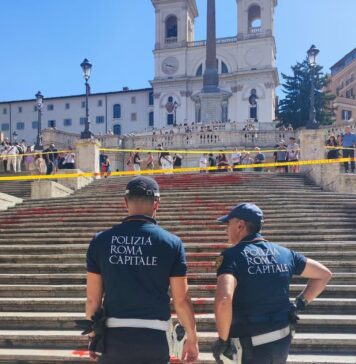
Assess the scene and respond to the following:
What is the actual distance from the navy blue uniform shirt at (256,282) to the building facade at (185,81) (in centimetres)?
6150

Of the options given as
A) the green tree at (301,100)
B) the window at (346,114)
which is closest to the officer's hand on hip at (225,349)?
the green tree at (301,100)

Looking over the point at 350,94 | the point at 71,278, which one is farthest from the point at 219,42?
the point at 71,278

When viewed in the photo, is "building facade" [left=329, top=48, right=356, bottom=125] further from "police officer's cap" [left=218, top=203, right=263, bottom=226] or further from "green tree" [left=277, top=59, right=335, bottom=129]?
"police officer's cap" [left=218, top=203, right=263, bottom=226]

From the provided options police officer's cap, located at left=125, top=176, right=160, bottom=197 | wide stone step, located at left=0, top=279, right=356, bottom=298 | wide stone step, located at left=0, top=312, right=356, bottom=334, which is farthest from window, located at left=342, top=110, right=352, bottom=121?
police officer's cap, located at left=125, top=176, right=160, bottom=197

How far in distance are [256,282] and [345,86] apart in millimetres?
88400

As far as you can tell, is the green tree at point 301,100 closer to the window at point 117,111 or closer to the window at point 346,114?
the window at point 346,114

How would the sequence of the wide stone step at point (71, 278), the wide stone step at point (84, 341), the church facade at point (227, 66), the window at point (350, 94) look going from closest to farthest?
1. the wide stone step at point (84, 341)
2. the wide stone step at point (71, 278)
3. the church facade at point (227, 66)
4. the window at point (350, 94)

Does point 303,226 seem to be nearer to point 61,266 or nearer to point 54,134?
point 61,266

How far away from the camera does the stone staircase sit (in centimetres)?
603

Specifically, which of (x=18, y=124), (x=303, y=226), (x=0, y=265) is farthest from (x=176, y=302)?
(x=18, y=124)

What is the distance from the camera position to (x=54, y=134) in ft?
126

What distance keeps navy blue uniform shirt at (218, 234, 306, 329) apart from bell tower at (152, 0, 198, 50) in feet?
245

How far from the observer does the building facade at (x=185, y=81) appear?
229 ft

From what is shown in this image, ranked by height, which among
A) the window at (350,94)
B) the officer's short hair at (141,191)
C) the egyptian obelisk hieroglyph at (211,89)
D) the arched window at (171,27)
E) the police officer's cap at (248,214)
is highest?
the arched window at (171,27)
